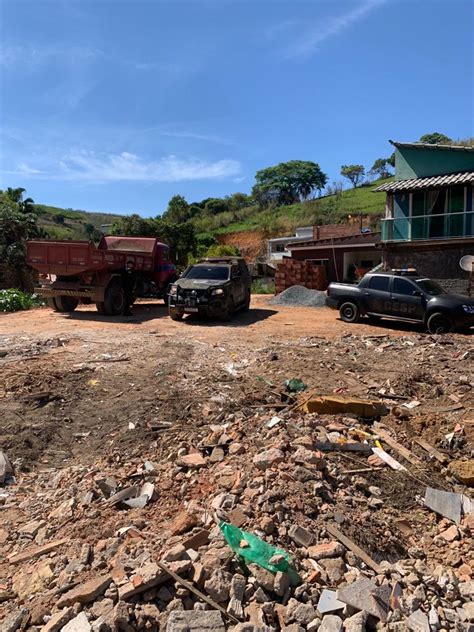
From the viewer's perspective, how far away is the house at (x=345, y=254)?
27656mm

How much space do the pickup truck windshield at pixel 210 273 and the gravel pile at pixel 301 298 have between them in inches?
270

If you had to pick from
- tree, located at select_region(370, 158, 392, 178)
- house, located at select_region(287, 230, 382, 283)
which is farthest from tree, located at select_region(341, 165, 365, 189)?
house, located at select_region(287, 230, 382, 283)

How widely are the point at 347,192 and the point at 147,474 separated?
6947cm

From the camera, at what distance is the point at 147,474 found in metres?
4.24

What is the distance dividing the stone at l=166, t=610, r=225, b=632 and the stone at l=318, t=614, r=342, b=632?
56cm

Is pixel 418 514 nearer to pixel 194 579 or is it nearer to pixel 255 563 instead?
pixel 255 563

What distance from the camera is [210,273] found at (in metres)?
14.1

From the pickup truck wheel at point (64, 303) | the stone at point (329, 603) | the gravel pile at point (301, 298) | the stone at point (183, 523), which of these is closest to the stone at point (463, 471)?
the stone at point (329, 603)

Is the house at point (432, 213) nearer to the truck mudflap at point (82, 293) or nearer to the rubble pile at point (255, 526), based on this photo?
the truck mudflap at point (82, 293)

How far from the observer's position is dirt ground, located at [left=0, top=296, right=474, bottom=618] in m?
3.71

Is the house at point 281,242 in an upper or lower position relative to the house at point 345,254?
upper

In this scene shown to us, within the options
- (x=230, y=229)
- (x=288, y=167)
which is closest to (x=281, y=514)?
(x=230, y=229)

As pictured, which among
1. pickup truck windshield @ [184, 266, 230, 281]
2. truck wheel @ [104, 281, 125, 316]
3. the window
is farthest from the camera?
truck wheel @ [104, 281, 125, 316]

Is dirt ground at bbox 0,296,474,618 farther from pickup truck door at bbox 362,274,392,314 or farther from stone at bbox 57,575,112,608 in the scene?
pickup truck door at bbox 362,274,392,314
